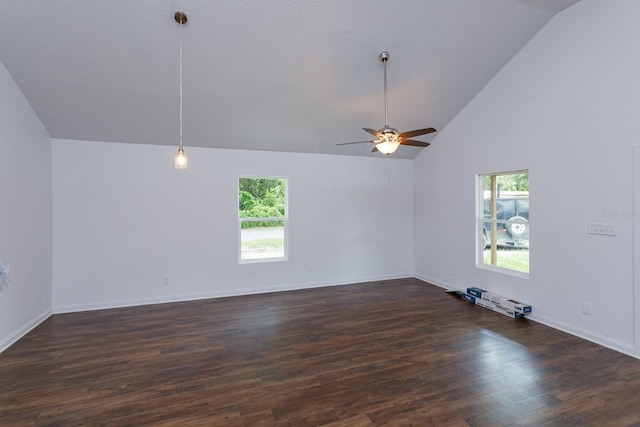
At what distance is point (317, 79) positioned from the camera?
3.75 meters

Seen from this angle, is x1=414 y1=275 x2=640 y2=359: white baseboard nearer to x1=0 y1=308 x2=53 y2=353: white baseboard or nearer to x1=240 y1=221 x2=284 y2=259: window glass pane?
x1=240 y1=221 x2=284 y2=259: window glass pane

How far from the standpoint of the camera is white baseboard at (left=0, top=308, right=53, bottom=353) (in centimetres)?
307

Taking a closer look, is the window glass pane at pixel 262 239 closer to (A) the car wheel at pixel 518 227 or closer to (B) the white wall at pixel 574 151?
(B) the white wall at pixel 574 151

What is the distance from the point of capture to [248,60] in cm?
336

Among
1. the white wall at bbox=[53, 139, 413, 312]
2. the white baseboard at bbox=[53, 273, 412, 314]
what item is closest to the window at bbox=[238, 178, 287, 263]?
the white wall at bbox=[53, 139, 413, 312]

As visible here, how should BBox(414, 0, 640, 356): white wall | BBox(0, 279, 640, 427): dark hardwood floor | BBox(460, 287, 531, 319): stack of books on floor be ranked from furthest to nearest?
BBox(460, 287, 531, 319): stack of books on floor → BBox(414, 0, 640, 356): white wall → BBox(0, 279, 640, 427): dark hardwood floor

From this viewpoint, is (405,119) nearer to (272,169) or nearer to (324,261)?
(272,169)

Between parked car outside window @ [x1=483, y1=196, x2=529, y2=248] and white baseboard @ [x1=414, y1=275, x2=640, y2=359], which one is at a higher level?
parked car outside window @ [x1=483, y1=196, x2=529, y2=248]

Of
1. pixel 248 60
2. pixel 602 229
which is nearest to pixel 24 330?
pixel 248 60

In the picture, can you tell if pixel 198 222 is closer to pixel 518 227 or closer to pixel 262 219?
pixel 262 219

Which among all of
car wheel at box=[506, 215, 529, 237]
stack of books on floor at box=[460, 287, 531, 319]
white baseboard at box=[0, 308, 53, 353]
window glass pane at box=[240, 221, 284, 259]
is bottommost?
white baseboard at box=[0, 308, 53, 353]

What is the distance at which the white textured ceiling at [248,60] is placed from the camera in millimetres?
2818

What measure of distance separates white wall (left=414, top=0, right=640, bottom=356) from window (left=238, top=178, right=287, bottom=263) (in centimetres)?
325

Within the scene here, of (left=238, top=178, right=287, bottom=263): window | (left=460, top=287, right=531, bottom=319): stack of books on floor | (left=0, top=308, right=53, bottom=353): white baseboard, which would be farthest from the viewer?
(left=238, top=178, right=287, bottom=263): window
